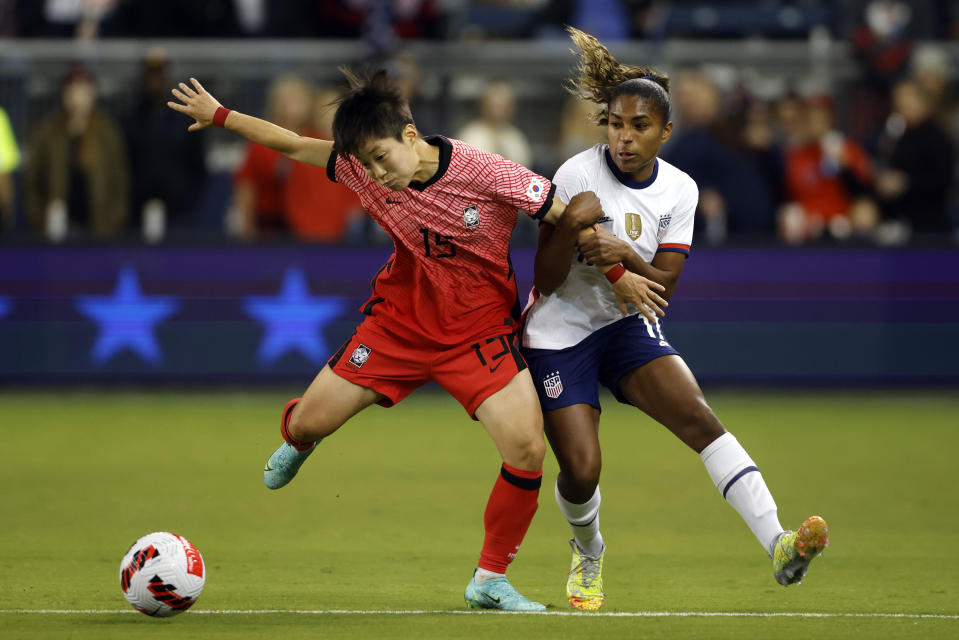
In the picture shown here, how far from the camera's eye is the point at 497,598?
5770 mm

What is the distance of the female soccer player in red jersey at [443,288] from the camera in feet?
18.6

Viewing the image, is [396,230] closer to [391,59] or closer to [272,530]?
[272,530]

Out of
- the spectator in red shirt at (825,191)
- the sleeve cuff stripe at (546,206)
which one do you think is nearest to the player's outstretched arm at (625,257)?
the sleeve cuff stripe at (546,206)

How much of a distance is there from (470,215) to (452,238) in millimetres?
123

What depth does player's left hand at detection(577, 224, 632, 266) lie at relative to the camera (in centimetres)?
574

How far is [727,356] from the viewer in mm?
12844

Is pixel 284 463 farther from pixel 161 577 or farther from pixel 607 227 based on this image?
pixel 607 227

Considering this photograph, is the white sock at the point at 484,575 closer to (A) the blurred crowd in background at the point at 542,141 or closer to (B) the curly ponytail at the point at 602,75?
(B) the curly ponytail at the point at 602,75

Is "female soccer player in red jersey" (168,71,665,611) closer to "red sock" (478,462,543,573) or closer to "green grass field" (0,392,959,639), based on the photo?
"red sock" (478,462,543,573)

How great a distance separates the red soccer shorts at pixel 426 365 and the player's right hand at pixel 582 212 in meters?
0.60

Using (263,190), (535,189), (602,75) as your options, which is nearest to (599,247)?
(535,189)

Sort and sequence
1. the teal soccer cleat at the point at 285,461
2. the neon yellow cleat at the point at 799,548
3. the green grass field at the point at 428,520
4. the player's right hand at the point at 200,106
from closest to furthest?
the neon yellow cleat at the point at 799,548 < the green grass field at the point at 428,520 < the player's right hand at the point at 200,106 < the teal soccer cleat at the point at 285,461

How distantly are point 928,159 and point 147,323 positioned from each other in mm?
7275

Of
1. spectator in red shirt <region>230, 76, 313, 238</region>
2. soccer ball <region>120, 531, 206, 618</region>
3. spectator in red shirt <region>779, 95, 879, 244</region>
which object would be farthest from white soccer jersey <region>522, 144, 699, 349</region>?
spectator in red shirt <region>779, 95, 879, 244</region>
